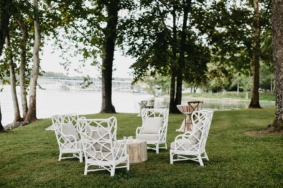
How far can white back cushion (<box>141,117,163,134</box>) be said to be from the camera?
9.38 metres

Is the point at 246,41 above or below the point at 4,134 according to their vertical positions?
above

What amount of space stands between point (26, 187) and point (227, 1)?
2225 centimetres

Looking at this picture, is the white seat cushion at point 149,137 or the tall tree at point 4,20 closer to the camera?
the tall tree at point 4,20

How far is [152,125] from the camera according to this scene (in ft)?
31.1

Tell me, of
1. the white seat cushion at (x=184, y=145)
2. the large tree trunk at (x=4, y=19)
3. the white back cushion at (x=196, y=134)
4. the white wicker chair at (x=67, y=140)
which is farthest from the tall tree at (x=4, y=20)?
the white back cushion at (x=196, y=134)

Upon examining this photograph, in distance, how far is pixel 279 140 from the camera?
1043cm

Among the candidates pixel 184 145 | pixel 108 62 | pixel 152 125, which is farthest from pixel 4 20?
pixel 108 62

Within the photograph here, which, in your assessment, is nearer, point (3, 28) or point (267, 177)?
point (267, 177)

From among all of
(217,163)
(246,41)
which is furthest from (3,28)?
(246,41)

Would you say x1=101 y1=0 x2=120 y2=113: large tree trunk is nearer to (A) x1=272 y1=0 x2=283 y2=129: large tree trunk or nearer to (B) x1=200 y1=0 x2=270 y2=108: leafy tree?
(B) x1=200 y1=0 x2=270 y2=108: leafy tree

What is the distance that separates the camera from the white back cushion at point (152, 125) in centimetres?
938

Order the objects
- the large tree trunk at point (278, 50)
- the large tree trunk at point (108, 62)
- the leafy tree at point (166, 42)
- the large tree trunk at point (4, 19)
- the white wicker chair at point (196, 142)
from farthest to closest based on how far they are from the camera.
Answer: the large tree trunk at point (108, 62) → the leafy tree at point (166, 42) → the large tree trunk at point (278, 50) → the large tree trunk at point (4, 19) → the white wicker chair at point (196, 142)

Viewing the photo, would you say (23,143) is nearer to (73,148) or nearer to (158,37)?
(73,148)

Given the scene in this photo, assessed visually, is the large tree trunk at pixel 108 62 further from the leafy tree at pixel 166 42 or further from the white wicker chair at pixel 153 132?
the white wicker chair at pixel 153 132
